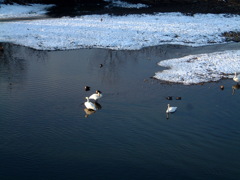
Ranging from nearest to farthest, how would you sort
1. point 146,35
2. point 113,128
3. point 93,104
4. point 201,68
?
point 113,128
point 93,104
point 201,68
point 146,35

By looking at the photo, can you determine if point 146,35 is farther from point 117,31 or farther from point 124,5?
point 124,5

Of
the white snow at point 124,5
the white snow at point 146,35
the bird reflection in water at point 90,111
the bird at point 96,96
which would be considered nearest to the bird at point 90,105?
the bird reflection in water at point 90,111

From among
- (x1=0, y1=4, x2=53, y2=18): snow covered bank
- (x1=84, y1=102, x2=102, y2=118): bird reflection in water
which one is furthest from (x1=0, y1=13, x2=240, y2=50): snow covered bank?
(x1=84, y1=102, x2=102, y2=118): bird reflection in water

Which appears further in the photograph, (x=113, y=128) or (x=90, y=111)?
(x=90, y=111)

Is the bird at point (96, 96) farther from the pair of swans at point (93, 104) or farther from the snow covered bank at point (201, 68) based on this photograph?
the snow covered bank at point (201, 68)

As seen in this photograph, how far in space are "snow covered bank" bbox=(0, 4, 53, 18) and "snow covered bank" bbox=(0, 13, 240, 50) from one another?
5.26 m

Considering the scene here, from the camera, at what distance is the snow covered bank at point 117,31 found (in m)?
27.8

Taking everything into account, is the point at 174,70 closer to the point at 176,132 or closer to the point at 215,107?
the point at 215,107

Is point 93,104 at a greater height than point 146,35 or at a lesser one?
lesser

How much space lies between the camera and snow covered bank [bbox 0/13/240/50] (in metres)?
27.8

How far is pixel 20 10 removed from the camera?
41750 millimetres

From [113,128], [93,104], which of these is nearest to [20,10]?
[93,104]

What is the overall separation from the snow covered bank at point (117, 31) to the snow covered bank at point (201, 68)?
470 centimetres

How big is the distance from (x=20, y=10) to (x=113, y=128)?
106 ft
